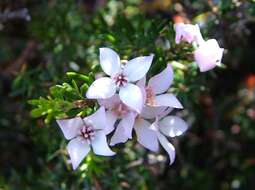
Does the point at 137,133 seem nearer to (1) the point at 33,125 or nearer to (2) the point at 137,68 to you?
(2) the point at 137,68

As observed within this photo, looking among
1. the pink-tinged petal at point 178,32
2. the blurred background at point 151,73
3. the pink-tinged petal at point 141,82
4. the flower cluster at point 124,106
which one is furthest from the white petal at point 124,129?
the pink-tinged petal at point 178,32

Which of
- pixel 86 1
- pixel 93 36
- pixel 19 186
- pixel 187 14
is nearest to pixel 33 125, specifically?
pixel 19 186

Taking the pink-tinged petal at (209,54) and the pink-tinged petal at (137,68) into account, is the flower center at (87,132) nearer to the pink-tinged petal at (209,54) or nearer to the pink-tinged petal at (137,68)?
the pink-tinged petal at (137,68)

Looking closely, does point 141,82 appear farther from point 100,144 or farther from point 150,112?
point 100,144

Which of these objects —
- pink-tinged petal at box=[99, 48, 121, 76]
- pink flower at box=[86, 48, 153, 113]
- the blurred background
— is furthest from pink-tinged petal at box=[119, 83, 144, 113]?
the blurred background

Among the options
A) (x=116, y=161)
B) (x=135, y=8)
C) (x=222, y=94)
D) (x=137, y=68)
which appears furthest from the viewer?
(x=222, y=94)

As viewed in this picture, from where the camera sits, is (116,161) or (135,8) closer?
(116,161)

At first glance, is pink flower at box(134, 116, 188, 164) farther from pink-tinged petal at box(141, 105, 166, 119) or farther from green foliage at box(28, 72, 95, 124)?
green foliage at box(28, 72, 95, 124)
